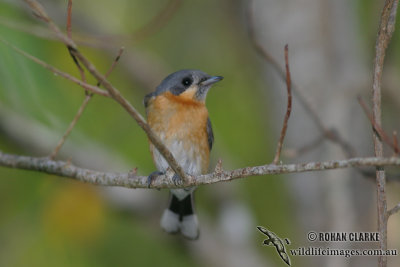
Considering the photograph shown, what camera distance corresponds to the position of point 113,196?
5.76 m

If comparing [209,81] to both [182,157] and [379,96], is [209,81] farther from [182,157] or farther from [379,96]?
[379,96]

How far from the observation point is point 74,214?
5871 mm

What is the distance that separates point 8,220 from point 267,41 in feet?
12.0

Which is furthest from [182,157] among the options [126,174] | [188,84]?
[126,174]

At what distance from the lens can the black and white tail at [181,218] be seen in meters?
4.70

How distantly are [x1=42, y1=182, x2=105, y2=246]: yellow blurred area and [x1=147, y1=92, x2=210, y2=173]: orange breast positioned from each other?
1.96 metres

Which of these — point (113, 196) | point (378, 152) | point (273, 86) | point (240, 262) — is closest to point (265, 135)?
point (273, 86)

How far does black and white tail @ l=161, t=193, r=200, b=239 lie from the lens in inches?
185

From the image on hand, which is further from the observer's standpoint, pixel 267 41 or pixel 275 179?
pixel 275 179

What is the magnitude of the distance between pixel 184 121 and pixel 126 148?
2.10 metres

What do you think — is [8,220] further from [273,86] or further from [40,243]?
[273,86]

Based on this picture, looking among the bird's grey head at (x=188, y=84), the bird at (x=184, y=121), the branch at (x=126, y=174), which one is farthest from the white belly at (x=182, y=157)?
the branch at (x=126, y=174)

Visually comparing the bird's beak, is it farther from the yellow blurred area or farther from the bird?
the yellow blurred area

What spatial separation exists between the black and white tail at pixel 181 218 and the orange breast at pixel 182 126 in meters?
0.62
